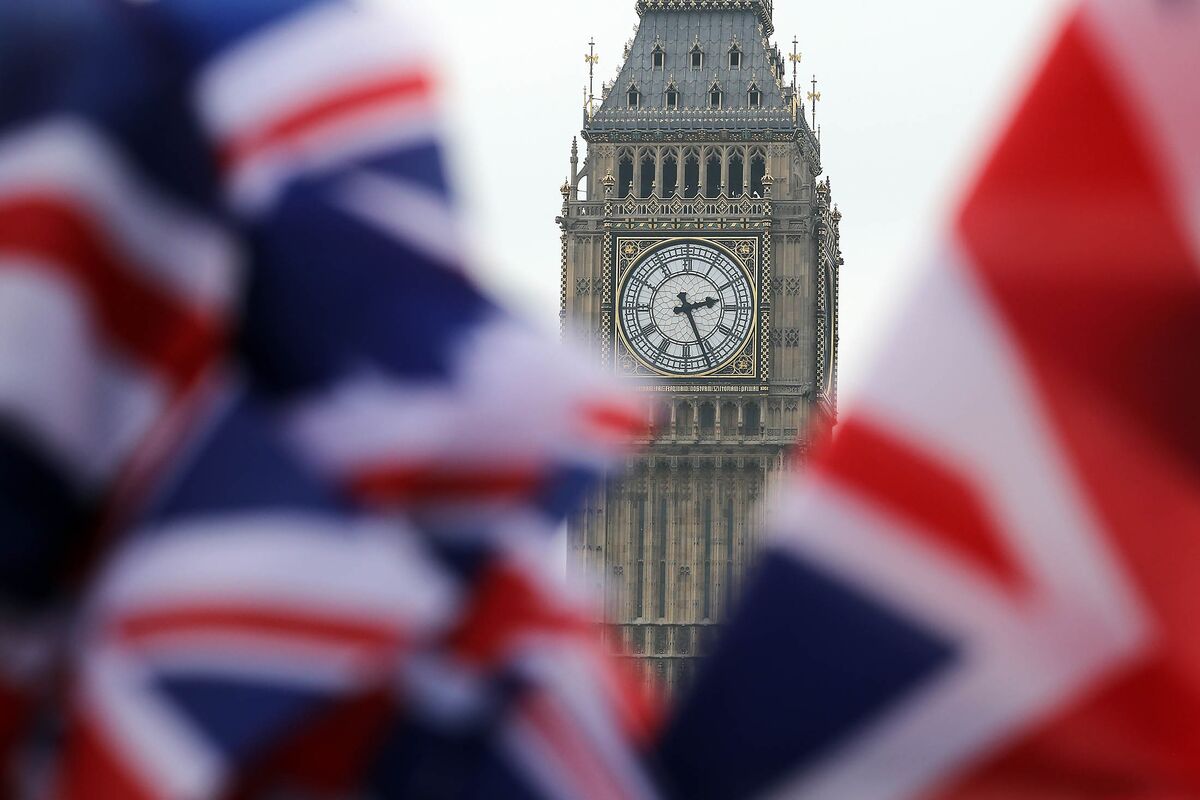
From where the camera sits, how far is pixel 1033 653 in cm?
345

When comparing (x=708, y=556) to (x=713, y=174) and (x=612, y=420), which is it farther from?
(x=612, y=420)

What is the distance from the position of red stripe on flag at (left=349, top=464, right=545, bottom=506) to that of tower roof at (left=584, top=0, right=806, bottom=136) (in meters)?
62.4

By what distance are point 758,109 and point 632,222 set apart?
14.0ft

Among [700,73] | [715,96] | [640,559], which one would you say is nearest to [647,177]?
[715,96]

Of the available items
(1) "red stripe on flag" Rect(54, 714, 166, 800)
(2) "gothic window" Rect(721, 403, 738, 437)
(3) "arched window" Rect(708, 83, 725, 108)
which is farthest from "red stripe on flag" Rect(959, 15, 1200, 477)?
(3) "arched window" Rect(708, 83, 725, 108)

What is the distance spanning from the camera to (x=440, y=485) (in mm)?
3506

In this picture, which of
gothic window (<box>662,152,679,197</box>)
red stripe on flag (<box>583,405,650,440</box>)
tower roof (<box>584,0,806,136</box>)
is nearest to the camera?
red stripe on flag (<box>583,405,650,440</box>)

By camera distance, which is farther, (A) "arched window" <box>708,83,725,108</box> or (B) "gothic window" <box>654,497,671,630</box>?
(A) "arched window" <box>708,83,725,108</box>

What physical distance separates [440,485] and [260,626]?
33 centimetres

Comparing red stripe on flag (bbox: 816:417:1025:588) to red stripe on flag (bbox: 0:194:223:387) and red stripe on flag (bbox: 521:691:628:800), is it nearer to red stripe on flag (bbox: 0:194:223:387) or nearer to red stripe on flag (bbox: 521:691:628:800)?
red stripe on flag (bbox: 521:691:628:800)

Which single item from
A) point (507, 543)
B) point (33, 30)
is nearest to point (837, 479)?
point (507, 543)

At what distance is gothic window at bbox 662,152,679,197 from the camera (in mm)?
65625

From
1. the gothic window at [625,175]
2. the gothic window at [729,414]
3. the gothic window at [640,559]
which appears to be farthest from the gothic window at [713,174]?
the gothic window at [640,559]

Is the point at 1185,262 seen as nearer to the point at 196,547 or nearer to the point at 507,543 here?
the point at 507,543
